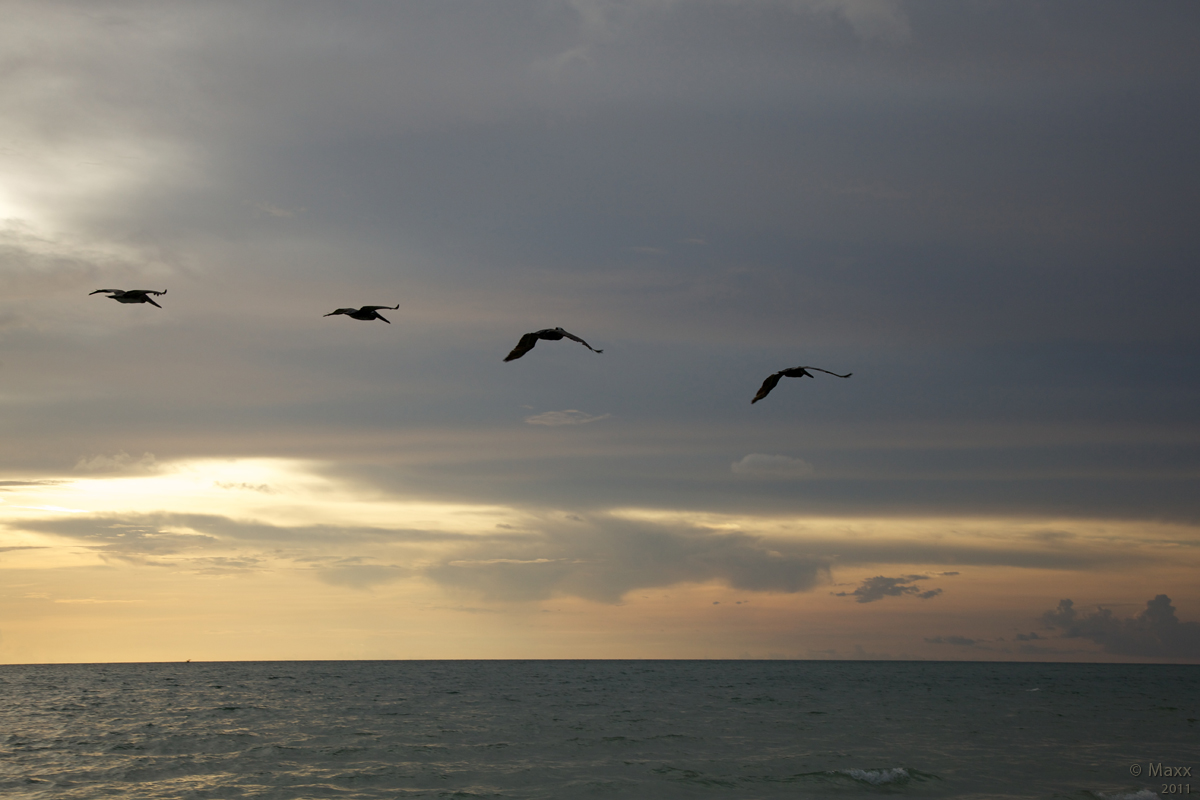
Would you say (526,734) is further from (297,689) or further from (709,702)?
(297,689)

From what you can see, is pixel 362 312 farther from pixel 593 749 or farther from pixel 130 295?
pixel 593 749

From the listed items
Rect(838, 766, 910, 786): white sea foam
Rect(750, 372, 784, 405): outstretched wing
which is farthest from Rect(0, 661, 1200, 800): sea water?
Rect(750, 372, 784, 405): outstretched wing

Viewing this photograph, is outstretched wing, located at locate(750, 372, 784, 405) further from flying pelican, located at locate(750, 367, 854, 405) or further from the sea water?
the sea water

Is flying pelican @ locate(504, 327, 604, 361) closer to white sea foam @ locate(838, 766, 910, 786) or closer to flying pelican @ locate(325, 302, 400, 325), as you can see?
flying pelican @ locate(325, 302, 400, 325)

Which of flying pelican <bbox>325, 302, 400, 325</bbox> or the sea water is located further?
the sea water

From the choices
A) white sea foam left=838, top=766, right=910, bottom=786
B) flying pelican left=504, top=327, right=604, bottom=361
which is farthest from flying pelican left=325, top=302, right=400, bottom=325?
white sea foam left=838, top=766, right=910, bottom=786

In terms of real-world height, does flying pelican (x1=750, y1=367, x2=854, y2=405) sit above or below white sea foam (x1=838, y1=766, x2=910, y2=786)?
above

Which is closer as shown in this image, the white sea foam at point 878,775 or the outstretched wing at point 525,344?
the outstretched wing at point 525,344

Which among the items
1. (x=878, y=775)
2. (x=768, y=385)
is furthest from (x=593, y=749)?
(x=768, y=385)

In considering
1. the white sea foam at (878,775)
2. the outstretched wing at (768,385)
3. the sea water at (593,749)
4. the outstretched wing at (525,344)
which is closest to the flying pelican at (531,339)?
the outstretched wing at (525,344)

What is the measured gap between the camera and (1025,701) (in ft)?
279

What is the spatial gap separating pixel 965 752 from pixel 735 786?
1806cm

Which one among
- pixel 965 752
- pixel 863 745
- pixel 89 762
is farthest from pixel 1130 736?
pixel 89 762

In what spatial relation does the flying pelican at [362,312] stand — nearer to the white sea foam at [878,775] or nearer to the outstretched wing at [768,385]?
the outstretched wing at [768,385]
